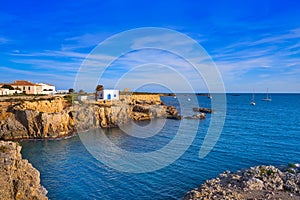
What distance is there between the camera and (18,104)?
130 feet

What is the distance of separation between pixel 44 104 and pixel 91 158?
19.4 metres

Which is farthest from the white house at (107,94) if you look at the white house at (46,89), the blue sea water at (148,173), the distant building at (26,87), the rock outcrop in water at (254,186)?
the rock outcrop in water at (254,186)

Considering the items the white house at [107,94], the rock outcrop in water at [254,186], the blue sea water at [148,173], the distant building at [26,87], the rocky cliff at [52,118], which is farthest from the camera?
the white house at [107,94]

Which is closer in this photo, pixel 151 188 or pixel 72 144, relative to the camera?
pixel 151 188

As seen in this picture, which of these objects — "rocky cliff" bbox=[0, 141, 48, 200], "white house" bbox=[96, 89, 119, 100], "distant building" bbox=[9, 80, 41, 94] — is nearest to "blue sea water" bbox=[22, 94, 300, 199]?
"rocky cliff" bbox=[0, 141, 48, 200]

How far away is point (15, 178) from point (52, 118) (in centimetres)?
2409

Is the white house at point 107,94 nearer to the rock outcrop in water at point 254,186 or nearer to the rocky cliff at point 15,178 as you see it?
the rocky cliff at point 15,178

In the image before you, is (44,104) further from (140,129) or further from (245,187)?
(245,187)

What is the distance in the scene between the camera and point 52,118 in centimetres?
3841

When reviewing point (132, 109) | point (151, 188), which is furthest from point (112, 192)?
point (132, 109)

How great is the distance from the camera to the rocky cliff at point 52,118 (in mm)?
37344

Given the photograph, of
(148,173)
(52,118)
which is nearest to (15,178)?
(148,173)

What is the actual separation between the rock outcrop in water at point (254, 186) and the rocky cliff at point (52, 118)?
2748 centimetres

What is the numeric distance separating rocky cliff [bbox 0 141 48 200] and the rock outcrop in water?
10241 mm
